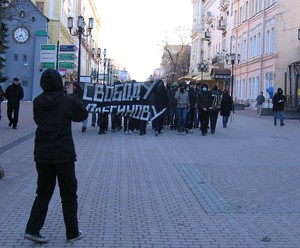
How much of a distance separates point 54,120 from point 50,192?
794mm

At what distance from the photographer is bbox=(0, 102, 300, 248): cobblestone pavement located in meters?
5.54

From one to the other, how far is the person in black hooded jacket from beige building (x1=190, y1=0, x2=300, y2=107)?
34218mm

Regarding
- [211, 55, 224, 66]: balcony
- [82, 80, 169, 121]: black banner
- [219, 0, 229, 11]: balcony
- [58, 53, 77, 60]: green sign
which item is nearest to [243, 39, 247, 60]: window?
[211, 55, 224, 66]: balcony

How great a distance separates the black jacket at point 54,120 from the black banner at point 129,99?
43.0 feet

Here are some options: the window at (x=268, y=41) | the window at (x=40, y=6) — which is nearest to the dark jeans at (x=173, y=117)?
the window at (x=268, y=41)

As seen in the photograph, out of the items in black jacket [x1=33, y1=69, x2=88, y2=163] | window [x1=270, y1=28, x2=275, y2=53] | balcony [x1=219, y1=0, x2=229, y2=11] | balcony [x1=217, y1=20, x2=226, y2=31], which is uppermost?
balcony [x1=219, y1=0, x2=229, y2=11]

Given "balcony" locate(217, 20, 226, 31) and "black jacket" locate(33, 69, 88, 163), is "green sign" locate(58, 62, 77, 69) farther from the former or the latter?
"balcony" locate(217, 20, 226, 31)

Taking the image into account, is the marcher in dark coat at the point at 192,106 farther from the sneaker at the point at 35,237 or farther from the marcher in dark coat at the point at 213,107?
the sneaker at the point at 35,237

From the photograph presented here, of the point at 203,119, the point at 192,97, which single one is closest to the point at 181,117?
the point at 203,119

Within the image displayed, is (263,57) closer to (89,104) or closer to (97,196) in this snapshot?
(89,104)

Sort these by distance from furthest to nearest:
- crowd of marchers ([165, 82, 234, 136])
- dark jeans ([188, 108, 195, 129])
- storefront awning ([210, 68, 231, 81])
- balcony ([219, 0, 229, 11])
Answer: balcony ([219, 0, 229, 11]), storefront awning ([210, 68, 231, 81]), dark jeans ([188, 108, 195, 129]), crowd of marchers ([165, 82, 234, 136])

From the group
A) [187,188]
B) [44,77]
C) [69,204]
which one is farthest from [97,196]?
[44,77]

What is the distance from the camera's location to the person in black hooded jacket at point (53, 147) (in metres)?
5.09

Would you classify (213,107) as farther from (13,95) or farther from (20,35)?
(20,35)
